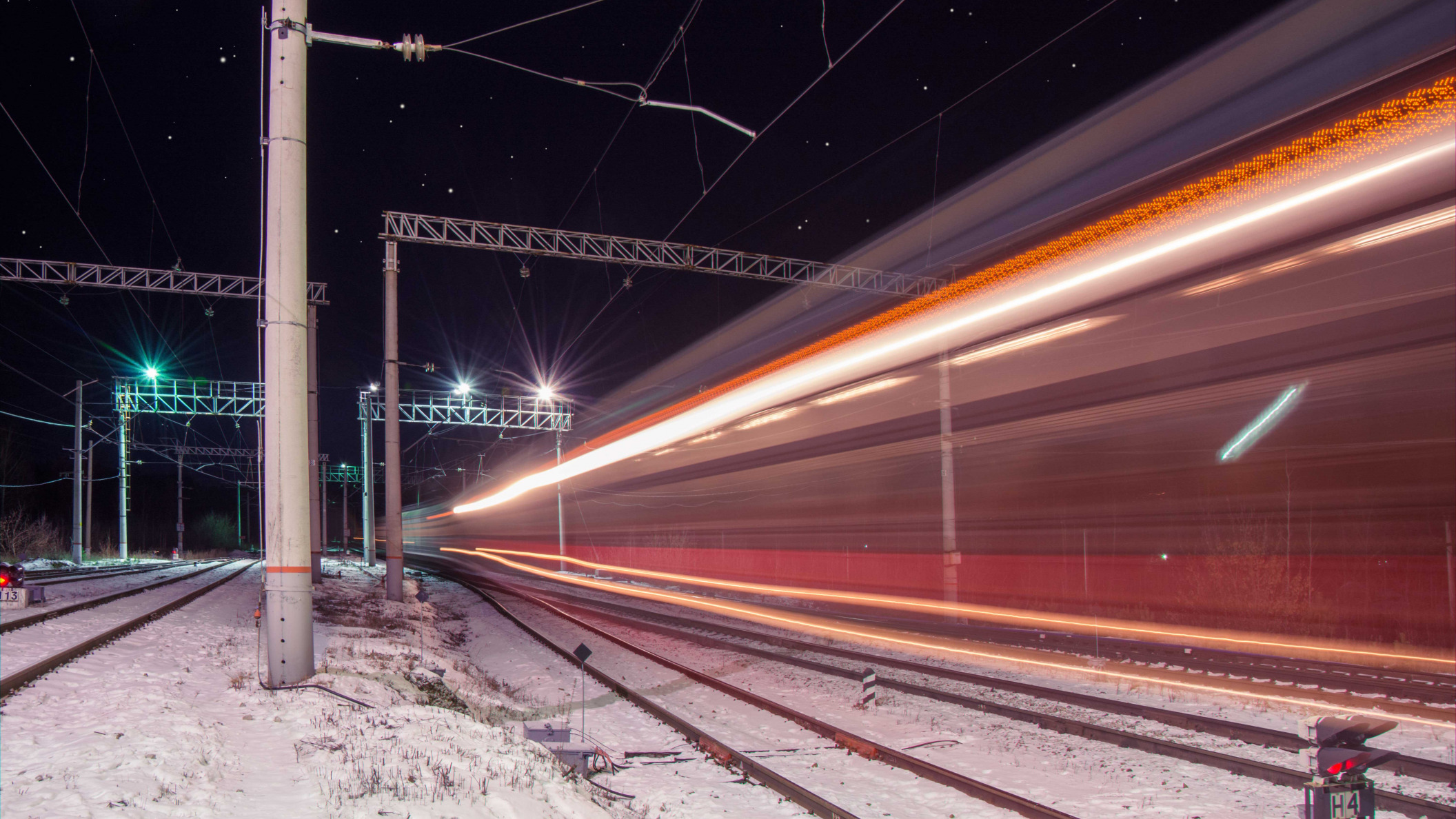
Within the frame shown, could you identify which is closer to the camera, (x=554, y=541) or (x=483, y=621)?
(x=483, y=621)

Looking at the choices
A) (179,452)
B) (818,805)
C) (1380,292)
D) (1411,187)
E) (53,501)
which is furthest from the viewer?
(53,501)

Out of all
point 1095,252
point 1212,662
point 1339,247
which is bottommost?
point 1212,662

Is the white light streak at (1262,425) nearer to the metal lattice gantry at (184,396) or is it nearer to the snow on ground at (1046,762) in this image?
the snow on ground at (1046,762)

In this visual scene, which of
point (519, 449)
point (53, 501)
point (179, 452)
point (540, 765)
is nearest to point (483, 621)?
point (540, 765)

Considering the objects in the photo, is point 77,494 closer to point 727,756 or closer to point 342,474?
point 727,756

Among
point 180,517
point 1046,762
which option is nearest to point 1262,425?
point 1046,762

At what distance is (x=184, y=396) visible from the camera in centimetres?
3834

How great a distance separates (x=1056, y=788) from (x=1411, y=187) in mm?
7129

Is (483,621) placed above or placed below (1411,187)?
below

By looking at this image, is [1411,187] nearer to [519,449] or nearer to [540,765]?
[540,765]

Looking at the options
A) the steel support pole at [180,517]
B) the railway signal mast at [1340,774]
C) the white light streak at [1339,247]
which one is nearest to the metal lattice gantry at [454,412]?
the steel support pole at [180,517]

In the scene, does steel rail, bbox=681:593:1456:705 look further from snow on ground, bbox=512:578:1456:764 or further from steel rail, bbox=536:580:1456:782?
steel rail, bbox=536:580:1456:782

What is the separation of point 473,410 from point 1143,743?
37.5 meters

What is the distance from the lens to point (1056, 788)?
7617 millimetres
